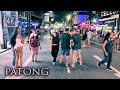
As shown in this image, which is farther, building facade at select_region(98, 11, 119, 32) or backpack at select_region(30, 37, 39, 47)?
building facade at select_region(98, 11, 119, 32)

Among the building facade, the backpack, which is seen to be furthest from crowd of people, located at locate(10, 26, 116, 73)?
the building facade

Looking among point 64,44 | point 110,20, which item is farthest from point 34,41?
point 110,20

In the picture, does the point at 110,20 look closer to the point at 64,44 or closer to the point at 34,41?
the point at 34,41

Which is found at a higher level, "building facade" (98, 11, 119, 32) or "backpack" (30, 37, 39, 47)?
"building facade" (98, 11, 119, 32)

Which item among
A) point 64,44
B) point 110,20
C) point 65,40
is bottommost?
point 64,44

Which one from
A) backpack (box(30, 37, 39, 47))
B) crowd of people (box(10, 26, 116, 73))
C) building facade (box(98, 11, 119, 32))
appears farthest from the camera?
building facade (box(98, 11, 119, 32))

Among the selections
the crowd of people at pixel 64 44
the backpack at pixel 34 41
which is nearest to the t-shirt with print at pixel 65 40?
the crowd of people at pixel 64 44

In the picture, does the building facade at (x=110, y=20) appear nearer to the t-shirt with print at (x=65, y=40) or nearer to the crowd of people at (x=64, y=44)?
the crowd of people at (x=64, y=44)

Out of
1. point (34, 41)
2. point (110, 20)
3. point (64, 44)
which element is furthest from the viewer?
point (110, 20)

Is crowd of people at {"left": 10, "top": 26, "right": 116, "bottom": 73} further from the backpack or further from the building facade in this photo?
the building facade
